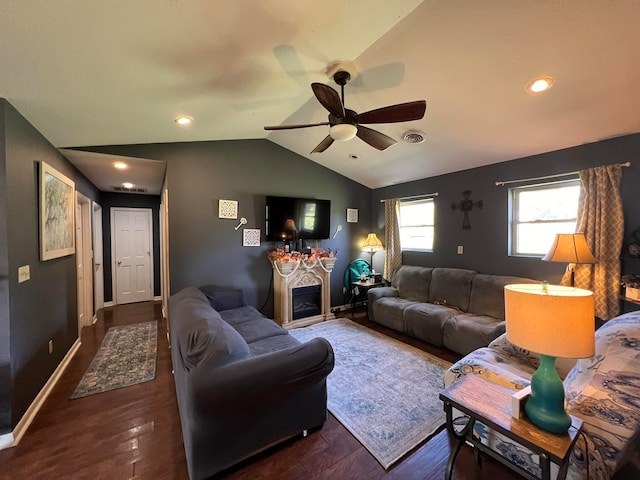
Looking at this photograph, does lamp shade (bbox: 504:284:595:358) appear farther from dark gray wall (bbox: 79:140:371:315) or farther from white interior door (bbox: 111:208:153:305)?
white interior door (bbox: 111:208:153:305)

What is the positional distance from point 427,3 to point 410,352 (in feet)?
10.6

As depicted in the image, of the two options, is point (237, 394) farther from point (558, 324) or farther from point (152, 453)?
point (558, 324)

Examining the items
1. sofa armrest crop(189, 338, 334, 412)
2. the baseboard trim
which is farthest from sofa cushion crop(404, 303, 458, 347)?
the baseboard trim

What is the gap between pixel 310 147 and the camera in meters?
4.13

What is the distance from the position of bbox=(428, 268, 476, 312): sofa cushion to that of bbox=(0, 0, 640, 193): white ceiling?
1825 mm

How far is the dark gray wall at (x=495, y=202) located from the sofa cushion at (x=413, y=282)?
0.32 m

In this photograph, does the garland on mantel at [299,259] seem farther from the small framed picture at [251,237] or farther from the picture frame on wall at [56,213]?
the picture frame on wall at [56,213]

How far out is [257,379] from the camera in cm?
151

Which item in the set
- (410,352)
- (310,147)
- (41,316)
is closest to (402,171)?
(310,147)

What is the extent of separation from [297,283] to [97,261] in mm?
3740

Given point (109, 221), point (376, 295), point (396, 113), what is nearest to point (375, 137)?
point (396, 113)

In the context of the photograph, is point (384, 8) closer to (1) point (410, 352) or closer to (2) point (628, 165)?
(2) point (628, 165)

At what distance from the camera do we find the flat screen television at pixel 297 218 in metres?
4.12

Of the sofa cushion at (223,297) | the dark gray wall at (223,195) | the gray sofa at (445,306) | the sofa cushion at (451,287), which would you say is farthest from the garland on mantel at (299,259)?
the sofa cushion at (451,287)
